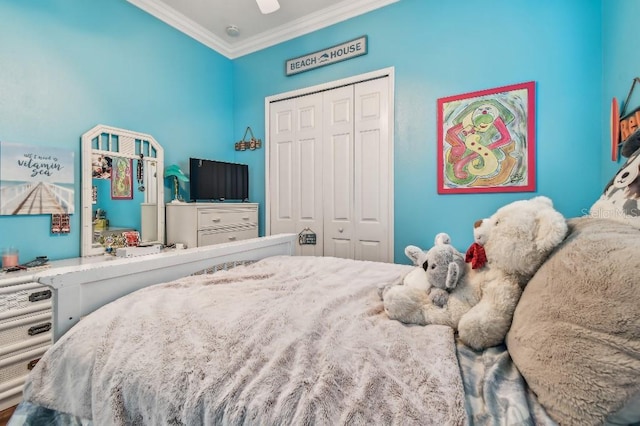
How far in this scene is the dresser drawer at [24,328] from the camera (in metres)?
1.65

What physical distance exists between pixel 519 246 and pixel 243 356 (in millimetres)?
776

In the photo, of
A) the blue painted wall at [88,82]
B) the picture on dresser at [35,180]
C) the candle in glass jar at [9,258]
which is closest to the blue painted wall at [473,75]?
the blue painted wall at [88,82]

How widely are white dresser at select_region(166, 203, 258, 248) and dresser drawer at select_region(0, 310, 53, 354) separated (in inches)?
45.8

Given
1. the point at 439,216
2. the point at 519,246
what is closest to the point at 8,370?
the point at 519,246

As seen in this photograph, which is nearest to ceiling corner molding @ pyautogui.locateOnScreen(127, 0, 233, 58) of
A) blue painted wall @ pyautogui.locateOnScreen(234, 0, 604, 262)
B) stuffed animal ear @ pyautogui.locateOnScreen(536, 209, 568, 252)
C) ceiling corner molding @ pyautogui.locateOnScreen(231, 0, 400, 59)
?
ceiling corner molding @ pyautogui.locateOnScreen(231, 0, 400, 59)

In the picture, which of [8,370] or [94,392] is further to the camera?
[8,370]

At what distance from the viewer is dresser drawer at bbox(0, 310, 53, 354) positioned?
1.65m

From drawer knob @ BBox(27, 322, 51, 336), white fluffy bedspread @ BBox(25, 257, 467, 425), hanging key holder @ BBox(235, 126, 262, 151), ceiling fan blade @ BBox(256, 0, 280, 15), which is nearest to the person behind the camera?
white fluffy bedspread @ BBox(25, 257, 467, 425)

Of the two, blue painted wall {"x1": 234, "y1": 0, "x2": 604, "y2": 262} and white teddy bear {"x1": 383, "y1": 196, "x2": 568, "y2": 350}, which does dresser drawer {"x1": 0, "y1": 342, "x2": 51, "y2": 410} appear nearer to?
white teddy bear {"x1": 383, "y1": 196, "x2": 568, "y2": 350}

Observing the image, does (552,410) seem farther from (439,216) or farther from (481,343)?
(439,216)

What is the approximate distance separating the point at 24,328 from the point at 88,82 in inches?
73.5

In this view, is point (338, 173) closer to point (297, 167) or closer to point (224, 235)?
point (297, 167)

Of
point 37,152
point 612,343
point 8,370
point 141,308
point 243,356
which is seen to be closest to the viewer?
point 612,343

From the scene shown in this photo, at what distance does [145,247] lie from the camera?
2.50 meters
